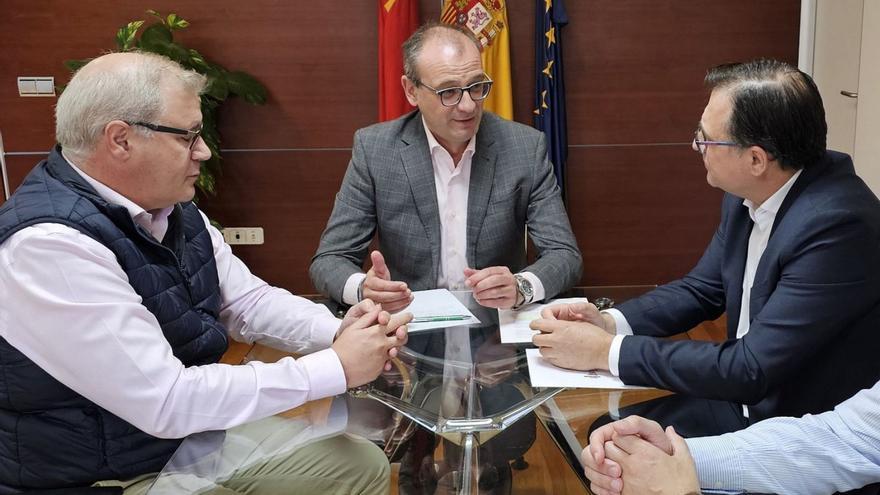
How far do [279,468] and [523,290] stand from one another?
906 mm

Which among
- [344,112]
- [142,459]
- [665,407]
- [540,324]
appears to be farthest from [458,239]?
[344,112]

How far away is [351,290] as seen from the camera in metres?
2.59

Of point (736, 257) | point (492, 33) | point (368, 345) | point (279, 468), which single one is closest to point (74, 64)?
point (492, 33)

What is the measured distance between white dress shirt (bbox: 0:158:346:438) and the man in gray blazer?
944mm

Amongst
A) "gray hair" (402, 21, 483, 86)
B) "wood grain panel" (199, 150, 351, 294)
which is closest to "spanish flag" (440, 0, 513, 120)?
"wood grain panel" (199, 150, 351, 294)

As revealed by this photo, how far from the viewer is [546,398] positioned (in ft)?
6.27

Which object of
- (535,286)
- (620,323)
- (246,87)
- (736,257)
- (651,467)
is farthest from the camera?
(246,87)

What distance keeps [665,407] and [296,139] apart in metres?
3.28

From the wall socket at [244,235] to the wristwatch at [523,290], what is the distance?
280 centimetres

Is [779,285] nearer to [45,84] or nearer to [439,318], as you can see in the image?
[439,318]

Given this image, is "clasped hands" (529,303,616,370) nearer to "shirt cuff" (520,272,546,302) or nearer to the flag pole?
"shirt cuff" (520,272,546,302)

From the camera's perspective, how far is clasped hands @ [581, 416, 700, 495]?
61.4 inches

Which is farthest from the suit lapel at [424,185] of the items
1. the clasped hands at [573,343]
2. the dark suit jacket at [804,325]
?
the dark suit jacket at [804,325]

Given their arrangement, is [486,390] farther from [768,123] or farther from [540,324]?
[768,123]
